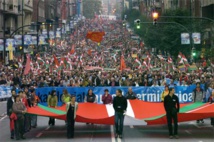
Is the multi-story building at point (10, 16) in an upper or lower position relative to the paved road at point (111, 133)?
upper

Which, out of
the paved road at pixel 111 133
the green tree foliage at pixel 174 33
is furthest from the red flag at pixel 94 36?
the paved road at pixel 111 133

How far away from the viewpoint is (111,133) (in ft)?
61.5

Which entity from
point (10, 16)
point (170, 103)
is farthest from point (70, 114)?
point (10, 16)

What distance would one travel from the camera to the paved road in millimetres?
17281

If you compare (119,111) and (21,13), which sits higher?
(21,13)

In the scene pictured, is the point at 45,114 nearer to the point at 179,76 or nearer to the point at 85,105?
the point at 85,105

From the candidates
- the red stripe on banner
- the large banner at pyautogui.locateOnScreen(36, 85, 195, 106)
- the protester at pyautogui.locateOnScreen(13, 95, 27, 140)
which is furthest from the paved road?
the large banner at pyautogui.locateOnScreen(36, 85, 195, 106)

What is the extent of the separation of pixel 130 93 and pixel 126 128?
5.15 ft

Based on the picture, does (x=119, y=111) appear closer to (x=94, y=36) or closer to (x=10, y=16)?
(x=94, y=36)

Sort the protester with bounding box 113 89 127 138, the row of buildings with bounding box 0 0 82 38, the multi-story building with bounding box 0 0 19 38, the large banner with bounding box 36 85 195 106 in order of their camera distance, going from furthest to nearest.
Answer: the multi-story building with bounding box 0 0 19 38 < the row of buildings with bounding box 0 0 82 38 < the large banner with bounding box 36 85 195 106 < the protester with bounding box 113 89 127 138

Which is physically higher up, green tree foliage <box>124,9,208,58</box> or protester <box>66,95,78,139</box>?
green tree foliage <box>124,9,208,58</box>

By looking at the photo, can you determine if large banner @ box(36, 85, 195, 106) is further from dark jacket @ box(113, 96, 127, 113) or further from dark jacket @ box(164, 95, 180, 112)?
dark jacket @ box(164, 95, 180, 112)

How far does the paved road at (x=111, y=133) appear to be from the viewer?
1728 cm

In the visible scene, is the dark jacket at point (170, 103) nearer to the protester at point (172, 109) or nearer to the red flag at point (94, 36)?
the protester at point (172, 109)
